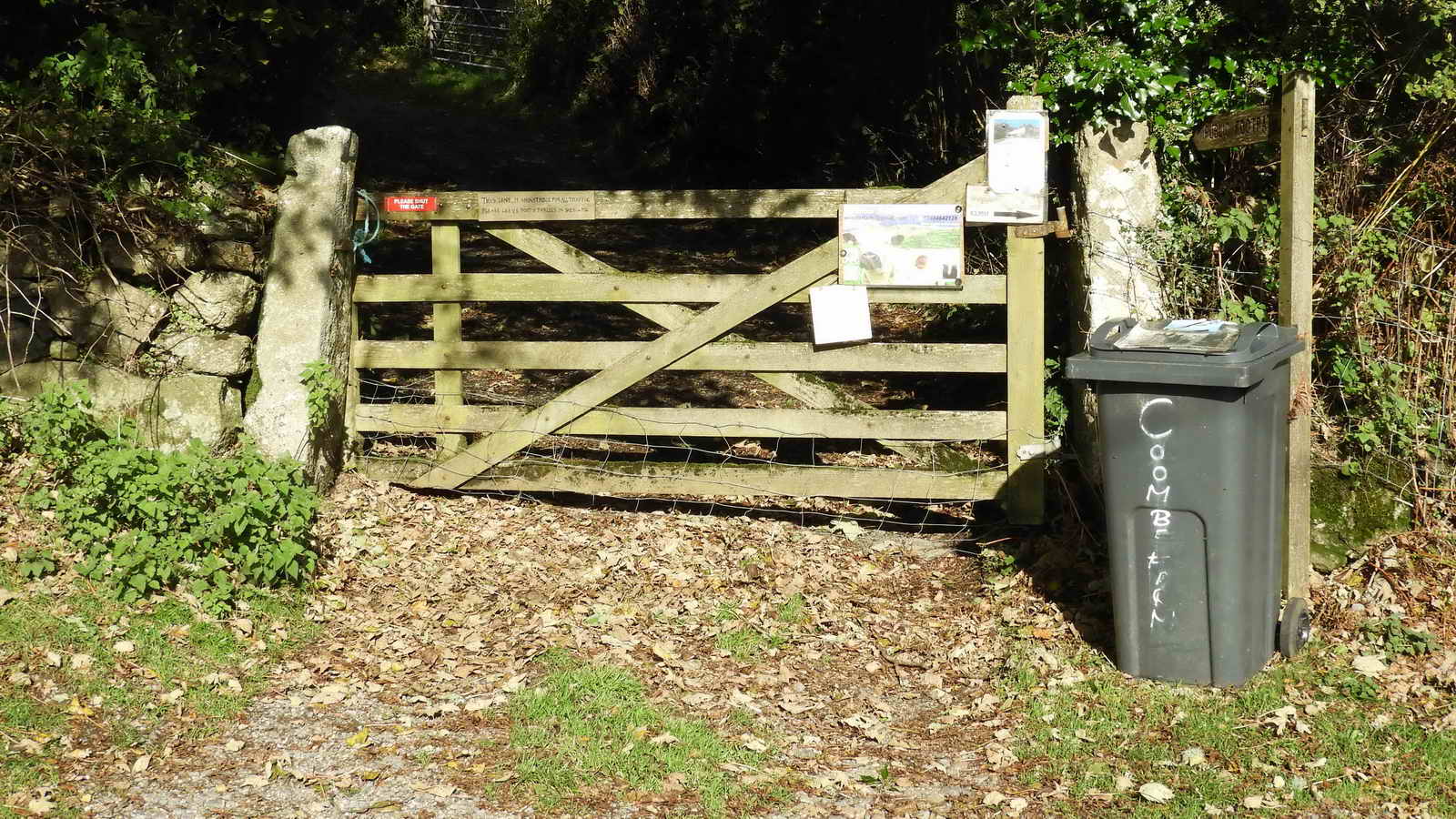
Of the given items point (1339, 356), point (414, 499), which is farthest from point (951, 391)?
point (414, 499)

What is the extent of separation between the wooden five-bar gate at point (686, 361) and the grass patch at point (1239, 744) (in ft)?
5.10

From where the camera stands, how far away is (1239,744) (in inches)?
174

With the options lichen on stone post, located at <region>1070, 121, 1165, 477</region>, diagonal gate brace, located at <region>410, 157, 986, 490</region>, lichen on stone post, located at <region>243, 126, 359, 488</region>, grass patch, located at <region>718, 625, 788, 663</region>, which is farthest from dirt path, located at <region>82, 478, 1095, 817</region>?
lichen on stone post, located at <region>1070, 121, 1165, 477</region>

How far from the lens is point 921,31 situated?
40.3 ft

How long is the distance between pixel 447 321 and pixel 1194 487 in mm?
3664

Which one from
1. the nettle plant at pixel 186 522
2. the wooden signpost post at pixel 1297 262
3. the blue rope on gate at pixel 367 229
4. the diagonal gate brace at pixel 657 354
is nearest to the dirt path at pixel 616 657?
the diagonal gate brace at pixel 657 354

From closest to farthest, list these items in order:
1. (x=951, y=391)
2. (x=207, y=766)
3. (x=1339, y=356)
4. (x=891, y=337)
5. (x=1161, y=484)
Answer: (x=207, y=766), (x=1161, y=484), (x=1339, y=356), (x=951, y=391), (x=891, y=337)

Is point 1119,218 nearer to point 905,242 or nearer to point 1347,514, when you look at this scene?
point 905,242

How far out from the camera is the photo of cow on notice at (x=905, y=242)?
6039 millimetres

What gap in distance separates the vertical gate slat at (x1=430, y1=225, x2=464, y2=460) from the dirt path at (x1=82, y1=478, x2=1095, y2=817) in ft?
1.07

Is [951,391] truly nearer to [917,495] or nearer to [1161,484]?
[917,495]

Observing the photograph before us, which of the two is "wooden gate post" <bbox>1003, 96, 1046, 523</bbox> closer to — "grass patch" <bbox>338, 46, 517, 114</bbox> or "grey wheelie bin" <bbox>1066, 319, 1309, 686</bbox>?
"grey wheelie bin" <bbox>1066, 319, 1309, 686</bbox>

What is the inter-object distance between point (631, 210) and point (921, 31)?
6.87 m

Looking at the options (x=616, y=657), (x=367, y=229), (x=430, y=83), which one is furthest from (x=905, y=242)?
(x=430, y=83)
